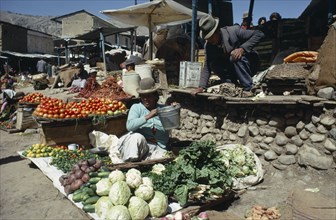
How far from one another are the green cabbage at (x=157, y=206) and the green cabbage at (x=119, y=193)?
268 mm

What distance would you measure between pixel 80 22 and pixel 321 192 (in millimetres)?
35860

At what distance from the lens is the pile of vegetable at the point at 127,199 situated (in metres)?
2.92

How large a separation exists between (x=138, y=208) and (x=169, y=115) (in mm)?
1295

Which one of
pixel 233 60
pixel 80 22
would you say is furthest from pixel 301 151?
pixel 80 22

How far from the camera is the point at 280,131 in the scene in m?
4.48

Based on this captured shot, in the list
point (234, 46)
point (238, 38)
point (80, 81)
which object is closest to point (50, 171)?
point (234, 46)

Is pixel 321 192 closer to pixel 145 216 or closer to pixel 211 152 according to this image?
pixel 211 152

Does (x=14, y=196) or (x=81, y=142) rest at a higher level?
(x=81, y=142)

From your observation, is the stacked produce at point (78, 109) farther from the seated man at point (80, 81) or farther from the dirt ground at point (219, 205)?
the seated man at point (80, 81)

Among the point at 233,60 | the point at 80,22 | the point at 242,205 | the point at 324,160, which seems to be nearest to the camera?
the point at 242,205

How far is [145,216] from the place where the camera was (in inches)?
118

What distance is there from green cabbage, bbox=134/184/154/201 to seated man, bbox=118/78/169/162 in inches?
34.6

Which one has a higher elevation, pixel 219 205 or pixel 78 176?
pixel 78 176

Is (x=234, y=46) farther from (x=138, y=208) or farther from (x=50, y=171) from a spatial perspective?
(x=50, y=171)
